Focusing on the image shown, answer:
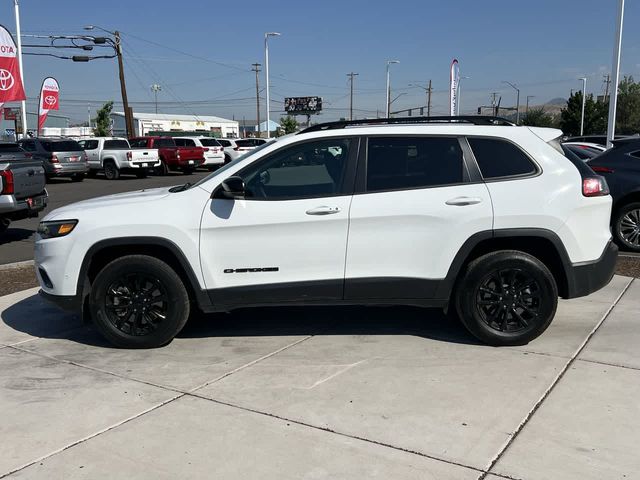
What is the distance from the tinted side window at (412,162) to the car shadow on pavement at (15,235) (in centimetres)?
Result: 800

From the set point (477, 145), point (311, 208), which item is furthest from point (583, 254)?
point (311, 208)

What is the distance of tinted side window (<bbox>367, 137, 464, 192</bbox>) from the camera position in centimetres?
470

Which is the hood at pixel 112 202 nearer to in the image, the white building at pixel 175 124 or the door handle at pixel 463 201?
the door handle at pixel 463 201

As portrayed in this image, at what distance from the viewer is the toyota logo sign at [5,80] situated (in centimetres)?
1232

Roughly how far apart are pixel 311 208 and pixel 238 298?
3.05ft

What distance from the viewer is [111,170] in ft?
86.1

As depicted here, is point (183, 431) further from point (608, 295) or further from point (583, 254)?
point (608, 295)

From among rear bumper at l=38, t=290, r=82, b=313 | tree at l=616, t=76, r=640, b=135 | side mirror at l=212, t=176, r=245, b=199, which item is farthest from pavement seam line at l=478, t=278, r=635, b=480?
tree at l=616, t=76, r=640, b=135

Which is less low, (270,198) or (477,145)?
(477,145)

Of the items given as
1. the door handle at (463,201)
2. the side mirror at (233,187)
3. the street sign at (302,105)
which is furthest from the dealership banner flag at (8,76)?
the street sign at (302,105)

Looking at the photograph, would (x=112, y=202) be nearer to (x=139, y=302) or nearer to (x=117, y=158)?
(x=139, y=302)

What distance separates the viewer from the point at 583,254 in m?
4.69

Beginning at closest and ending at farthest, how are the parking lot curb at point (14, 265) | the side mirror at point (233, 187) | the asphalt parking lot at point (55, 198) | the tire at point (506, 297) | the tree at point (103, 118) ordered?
the side mirror at point (233, 187)
the tire at point (506, 297)
the parking lot curb at point (14, 265)
the asphalt parking lot at point (55, 198)
the tree at point (103, 118)

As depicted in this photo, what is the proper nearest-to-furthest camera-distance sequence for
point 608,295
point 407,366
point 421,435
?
point 421,435, point 407,366, point 608,295
